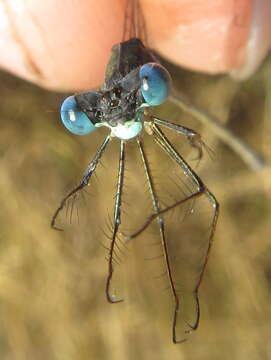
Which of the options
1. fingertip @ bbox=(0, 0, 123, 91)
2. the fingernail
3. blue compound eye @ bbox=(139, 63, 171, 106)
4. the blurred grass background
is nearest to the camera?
blue compound eye @ bbox=(139, 63, 171, 106)

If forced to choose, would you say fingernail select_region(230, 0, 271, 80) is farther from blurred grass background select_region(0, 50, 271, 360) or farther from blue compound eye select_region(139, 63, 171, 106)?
blue compound eye select_region(139, 63, 171, 106)

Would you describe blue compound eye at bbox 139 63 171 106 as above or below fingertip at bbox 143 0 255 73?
below

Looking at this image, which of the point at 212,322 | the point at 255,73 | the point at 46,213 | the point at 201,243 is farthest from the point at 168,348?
the point at 255,73

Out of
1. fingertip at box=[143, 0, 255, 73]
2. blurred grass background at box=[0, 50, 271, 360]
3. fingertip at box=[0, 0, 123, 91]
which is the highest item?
fingertip at box=[143, 0, 255, 73]

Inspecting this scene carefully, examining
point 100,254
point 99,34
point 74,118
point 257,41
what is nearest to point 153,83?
point 74,118

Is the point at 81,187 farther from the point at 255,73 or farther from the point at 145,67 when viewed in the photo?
the point at 255,73

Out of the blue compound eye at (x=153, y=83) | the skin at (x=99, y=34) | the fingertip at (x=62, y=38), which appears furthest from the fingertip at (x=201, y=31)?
the blue compound eye at (x=153, y=83)

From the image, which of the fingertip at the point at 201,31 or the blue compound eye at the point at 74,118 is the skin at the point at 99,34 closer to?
the fingertip at the point at 201,31

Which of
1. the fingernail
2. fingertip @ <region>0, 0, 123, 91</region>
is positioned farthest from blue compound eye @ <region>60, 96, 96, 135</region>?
the fingernail
